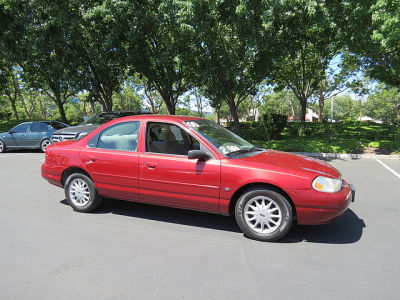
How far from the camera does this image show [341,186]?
11.4ft

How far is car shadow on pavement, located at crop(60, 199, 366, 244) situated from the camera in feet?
11.6

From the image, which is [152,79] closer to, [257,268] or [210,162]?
[210,162]

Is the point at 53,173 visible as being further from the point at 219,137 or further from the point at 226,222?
the point at 226,222

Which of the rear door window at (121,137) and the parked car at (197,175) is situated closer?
the parked car at (197,175)

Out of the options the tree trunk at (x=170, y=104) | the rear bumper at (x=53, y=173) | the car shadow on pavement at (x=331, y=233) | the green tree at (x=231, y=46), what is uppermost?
the green tree at (x=231, y=46)

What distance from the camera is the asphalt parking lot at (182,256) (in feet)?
8.28

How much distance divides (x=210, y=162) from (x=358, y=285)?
6.58 feet

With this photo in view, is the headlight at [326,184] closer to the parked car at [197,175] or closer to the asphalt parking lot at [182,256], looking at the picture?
the parked car at [197,175]

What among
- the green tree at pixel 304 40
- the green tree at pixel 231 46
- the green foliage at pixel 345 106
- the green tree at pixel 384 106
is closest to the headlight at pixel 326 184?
the green tree at pixel 304 40

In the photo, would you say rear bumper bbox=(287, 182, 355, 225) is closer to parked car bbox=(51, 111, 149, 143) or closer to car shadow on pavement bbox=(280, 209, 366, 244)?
car shadow on pavement bbox=(280, 209, 366, 244)

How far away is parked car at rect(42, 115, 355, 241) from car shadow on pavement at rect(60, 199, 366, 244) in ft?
0.98

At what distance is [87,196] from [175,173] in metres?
1.70

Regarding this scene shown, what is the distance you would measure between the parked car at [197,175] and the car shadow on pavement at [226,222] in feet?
0.98

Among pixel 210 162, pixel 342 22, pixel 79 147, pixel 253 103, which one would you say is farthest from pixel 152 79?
pixel 253 103
